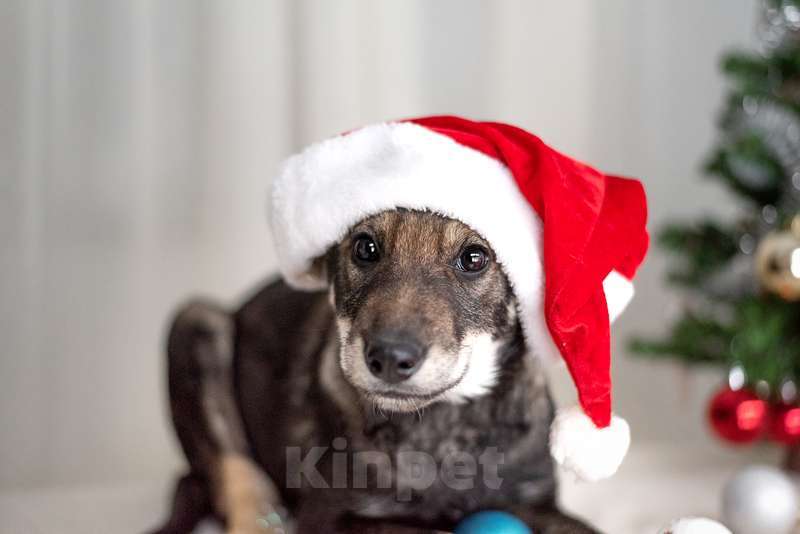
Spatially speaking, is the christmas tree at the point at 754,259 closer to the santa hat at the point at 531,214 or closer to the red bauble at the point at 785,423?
the red bauble at the point at 785,423

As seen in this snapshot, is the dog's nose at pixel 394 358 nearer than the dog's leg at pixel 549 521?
Yes

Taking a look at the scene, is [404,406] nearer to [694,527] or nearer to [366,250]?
[366,250]

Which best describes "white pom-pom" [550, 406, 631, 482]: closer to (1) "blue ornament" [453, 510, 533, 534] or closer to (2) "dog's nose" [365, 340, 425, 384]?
(1) "blue ornament" [453, 510, 533, 534]

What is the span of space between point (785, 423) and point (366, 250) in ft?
3.81

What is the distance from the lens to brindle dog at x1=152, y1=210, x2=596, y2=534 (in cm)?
130

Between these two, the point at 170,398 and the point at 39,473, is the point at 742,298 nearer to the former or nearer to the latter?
the point at 170,398

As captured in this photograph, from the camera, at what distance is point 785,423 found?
77.1 inches

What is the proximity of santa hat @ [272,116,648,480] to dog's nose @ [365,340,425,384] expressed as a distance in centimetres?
22

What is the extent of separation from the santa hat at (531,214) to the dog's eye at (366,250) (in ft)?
0.12

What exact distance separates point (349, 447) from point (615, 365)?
1592mm

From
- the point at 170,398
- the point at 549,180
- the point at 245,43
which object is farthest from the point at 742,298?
the point at 245,43

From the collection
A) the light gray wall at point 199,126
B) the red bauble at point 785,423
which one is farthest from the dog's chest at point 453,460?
the light gray wall at point 199,126

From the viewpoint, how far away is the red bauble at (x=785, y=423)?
1.96m

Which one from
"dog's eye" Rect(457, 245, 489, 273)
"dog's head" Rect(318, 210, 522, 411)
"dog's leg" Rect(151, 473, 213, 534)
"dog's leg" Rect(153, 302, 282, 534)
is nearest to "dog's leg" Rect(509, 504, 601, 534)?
"dog's head" Rect(318, 210, 522, 411)
